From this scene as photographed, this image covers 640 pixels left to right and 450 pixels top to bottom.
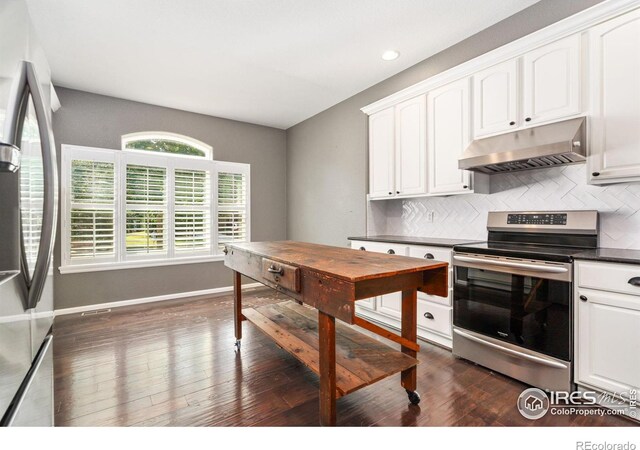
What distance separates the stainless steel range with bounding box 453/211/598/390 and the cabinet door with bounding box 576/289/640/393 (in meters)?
0.07

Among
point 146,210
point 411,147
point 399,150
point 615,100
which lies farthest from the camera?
point 146,210

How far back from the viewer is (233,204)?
4.95m

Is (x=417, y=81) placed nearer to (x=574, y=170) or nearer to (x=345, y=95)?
(x=345, y=95)

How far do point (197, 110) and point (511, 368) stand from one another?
4773 mm

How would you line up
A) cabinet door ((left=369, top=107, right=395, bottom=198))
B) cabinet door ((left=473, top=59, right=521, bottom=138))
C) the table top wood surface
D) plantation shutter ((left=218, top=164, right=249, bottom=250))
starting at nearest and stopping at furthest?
1. the table top wood surface
2. cabinet door ((left=473, top=59, right=521, bottom=138))
3. cabinet door ((left=369, top=107, right=395, bottom=198))
4. plantation shutter ((left=218, top=164, right=249, bottom=250))

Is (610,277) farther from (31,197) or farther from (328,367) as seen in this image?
(31,197)

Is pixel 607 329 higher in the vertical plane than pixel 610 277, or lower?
lower

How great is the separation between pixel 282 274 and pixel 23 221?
1173 millimetres

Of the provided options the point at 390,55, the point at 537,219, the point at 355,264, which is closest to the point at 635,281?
the point at 537,219

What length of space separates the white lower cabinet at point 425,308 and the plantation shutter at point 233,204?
94.8 inches

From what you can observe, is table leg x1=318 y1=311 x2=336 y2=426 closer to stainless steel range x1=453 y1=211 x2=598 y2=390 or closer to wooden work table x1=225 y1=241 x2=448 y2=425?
wooden work table x1=225 y1=241 x2=448 y2=425

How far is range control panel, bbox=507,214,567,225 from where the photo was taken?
7.59 ft

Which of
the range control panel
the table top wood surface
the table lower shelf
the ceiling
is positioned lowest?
the table lower shelf

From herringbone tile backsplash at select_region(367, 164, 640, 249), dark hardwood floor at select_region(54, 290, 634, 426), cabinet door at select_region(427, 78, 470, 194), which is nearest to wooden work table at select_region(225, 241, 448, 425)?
dark hardwood floor at select_region(54, 290, 634, 426)
